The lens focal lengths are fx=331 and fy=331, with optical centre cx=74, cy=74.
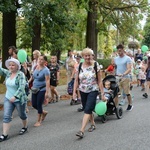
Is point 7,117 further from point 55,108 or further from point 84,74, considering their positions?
point 55,108

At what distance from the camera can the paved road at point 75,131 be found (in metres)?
5.86

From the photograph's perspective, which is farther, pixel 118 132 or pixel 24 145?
pixel 118 132

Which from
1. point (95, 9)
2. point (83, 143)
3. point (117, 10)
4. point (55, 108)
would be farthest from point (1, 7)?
point (117, 10)

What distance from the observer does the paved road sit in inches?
231

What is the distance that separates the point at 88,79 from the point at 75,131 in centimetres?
121

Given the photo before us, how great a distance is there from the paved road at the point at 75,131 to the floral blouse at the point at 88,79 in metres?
0.94

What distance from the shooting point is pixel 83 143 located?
237 inches

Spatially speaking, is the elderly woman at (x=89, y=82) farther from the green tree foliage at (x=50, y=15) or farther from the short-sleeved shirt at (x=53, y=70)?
the green tree foliage at (x=50, y=15)

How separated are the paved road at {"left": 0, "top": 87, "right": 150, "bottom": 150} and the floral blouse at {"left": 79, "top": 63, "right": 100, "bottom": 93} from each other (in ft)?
3.10

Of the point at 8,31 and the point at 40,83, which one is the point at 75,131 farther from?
the point at 8,31

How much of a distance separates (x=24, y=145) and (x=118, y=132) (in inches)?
79.4

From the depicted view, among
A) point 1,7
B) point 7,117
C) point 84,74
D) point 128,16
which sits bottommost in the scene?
point 7,117

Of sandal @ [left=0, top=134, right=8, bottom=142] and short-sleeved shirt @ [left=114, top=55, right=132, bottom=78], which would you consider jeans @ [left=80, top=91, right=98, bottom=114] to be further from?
short-sleeved shirt @ [left=114, top=55, right=132, bottom=78]

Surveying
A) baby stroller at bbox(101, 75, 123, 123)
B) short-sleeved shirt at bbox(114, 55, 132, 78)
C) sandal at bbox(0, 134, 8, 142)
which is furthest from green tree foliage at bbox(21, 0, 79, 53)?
sandal at bbox(0, 134, 8, 142)
